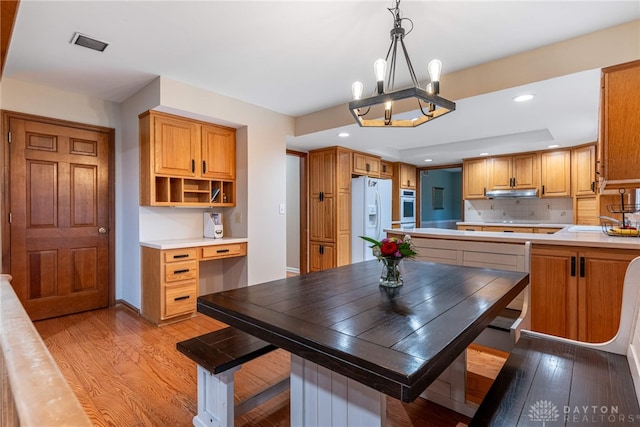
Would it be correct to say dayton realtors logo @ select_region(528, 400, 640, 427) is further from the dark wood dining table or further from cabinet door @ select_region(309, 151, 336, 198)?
cabinet door @ select_region(309, 151, 336, 198)

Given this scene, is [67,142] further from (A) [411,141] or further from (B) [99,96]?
(A) [411,141]

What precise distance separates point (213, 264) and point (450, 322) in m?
3.46

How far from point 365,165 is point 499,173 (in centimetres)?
251

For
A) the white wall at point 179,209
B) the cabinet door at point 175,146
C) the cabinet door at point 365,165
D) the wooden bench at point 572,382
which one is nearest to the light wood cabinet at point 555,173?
the cabinet door at point 365,165

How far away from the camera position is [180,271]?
324cm

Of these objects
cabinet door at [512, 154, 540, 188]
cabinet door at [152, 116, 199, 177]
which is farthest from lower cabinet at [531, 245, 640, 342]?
cabinet door at [512, 154, 540, 188]

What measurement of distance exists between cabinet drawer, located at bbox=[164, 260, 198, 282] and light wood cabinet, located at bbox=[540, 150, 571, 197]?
556cm

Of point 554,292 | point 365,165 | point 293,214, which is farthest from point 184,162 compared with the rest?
point 554,292

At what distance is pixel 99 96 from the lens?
3590 millimetres

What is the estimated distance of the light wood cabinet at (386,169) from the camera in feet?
20.1

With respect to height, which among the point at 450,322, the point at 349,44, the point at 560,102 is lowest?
the point at 450,322

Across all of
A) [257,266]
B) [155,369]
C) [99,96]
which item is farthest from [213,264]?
[99,96]

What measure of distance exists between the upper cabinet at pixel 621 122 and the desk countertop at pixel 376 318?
1151mm

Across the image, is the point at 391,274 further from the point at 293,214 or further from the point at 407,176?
the point at 407,176
